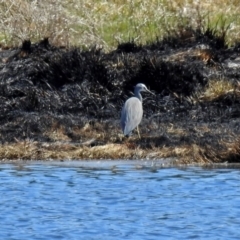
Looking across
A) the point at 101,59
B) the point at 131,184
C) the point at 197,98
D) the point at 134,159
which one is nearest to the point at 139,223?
the point at 131,184

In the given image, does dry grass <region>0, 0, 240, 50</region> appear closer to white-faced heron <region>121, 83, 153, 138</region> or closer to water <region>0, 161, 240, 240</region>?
white-faced heron <region>121, 83, 153, 138</region>

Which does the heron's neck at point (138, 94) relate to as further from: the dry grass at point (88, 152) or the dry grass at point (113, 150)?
the dry grass at point (88, 152)

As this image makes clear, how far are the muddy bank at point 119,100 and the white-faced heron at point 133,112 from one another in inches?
8.1

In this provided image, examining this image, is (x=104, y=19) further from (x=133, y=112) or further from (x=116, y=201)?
(x=116, y=201)

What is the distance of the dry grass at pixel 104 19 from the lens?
2830 centimetres

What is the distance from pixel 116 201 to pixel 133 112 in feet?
18.8

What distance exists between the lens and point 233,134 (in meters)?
17.6

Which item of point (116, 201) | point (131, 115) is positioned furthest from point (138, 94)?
point (116, 201)

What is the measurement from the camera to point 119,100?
2122 centimetres

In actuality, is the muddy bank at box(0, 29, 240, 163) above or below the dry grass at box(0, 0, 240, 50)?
below

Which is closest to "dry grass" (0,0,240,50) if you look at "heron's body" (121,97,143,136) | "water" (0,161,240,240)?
"heron's body" (121,97,143,136)

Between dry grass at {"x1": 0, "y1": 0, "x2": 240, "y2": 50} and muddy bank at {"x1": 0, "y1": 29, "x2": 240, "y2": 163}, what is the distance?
13.1ft

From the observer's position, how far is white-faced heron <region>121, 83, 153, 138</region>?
18.1 metres

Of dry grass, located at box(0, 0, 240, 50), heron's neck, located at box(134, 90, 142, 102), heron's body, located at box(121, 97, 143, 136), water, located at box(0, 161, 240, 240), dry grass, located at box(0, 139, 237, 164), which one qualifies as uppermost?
dry grass, located at box(0, 0, 240, 50)
